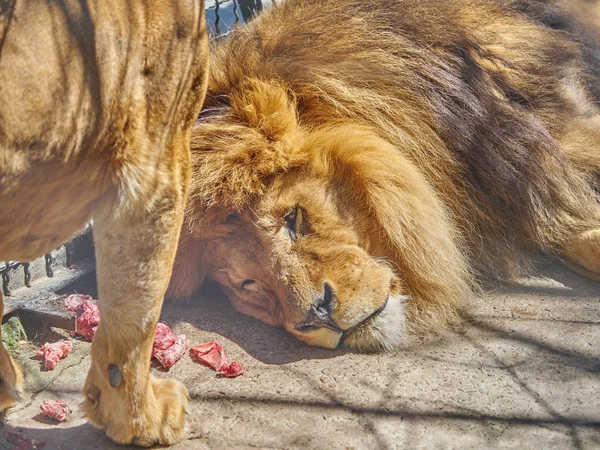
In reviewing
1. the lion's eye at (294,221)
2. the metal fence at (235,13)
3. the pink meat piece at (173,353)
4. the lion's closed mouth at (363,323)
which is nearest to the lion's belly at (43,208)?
the pink meat piece at (173,353)

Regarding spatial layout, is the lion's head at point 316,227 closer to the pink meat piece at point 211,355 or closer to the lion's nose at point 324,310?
the lion's nose at point 324,310

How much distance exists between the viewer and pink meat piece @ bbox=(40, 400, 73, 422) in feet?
6.80

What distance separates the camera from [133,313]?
180 centimetres

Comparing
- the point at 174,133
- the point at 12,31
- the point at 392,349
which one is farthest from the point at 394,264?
the point at 12,31

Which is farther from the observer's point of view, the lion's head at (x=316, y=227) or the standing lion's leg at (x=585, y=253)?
the standing lion's leg at (x=585, y=253)

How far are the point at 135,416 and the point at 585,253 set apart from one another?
1632 mm

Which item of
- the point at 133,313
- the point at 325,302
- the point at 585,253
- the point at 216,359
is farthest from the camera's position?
the point at 585,253

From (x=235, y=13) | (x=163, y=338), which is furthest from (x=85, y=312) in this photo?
(x=235, y=13)

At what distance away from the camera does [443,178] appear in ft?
8.96

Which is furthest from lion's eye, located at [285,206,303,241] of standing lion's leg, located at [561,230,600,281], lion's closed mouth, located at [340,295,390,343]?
standing lion's leg, located at [561,230,600,281]

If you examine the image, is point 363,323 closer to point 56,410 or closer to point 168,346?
point 168,346

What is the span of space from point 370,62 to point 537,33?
2.61 ft

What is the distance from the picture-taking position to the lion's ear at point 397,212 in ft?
8.35

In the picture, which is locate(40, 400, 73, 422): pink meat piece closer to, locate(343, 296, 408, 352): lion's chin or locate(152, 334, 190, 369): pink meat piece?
locate(152, 334, 190, 369): pink meat piece
